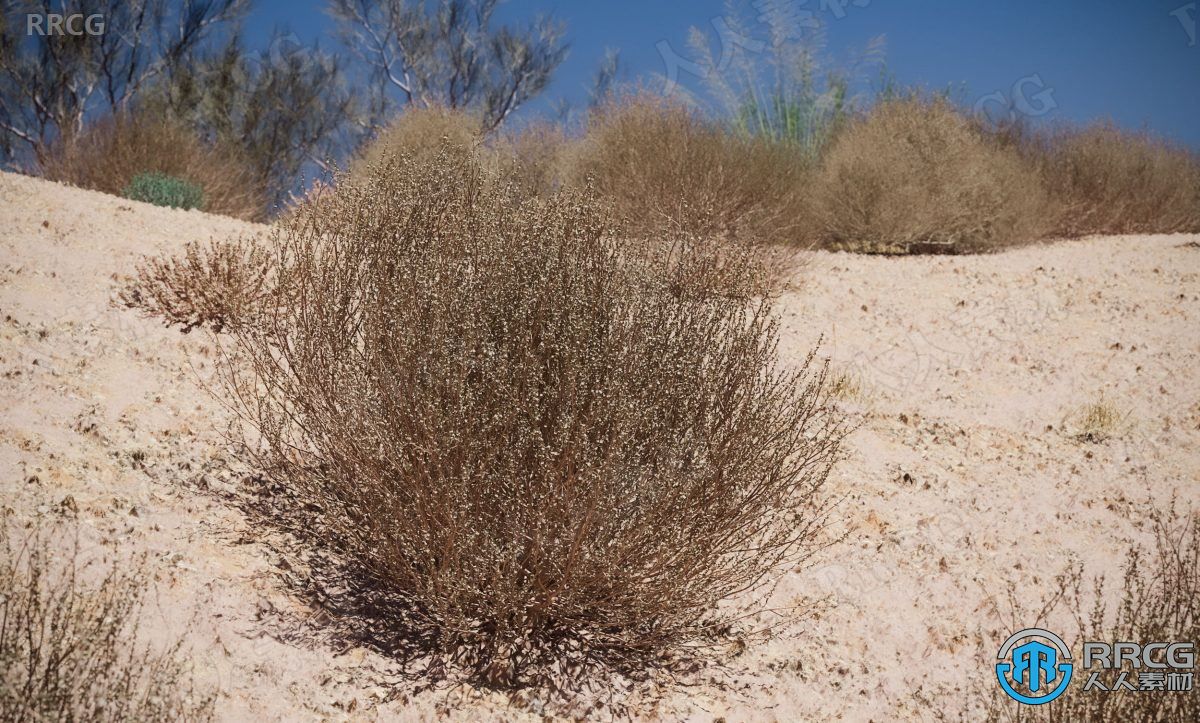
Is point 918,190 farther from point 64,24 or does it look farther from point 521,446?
point 64,24

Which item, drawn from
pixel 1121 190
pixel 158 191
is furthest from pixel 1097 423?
pixel 1121 190

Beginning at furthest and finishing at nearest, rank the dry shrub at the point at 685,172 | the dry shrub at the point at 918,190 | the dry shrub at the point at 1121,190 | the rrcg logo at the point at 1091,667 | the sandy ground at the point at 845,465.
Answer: the dry shrub at the point at 1121,190, the dry shrub at the point at 918,190, the dry shrub at the point at 685,172, the sandy ground at the point at 845,465, the rrcg logo at the point at 1091,667

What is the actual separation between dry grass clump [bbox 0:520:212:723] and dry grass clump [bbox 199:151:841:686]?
0.83 metres

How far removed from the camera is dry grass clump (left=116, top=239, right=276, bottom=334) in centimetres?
594

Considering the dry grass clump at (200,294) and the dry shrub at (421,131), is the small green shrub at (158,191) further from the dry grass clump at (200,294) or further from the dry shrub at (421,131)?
the dry grass clump at (200,294)

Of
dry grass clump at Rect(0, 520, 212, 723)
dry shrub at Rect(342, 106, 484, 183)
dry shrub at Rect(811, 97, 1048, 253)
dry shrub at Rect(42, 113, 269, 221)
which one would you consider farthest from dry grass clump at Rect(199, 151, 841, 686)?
dry shrub at Rect(811, 97, 1048, 253)

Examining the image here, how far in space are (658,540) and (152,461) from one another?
2492mm

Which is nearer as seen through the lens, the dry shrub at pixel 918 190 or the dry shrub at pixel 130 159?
the dry shrub at pixel 130 159

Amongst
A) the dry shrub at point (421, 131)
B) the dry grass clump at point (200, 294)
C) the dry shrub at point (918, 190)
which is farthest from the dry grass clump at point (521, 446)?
the dry shrub at point (918, 190)

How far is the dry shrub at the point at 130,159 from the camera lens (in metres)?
9.98

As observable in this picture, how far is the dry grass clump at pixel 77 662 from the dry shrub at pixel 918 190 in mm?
9428

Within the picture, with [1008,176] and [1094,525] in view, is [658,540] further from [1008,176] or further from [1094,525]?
[1008,176]

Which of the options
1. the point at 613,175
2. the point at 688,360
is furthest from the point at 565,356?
the point at 613,175

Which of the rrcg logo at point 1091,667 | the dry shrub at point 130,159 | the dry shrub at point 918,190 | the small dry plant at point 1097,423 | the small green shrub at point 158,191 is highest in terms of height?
the dry shrub at point 918,190
